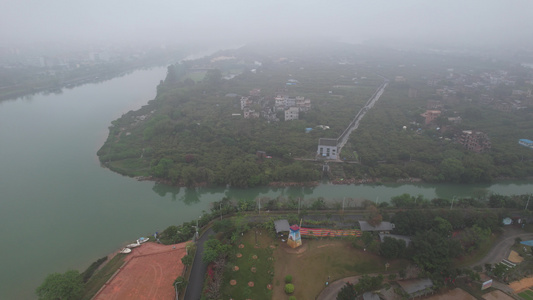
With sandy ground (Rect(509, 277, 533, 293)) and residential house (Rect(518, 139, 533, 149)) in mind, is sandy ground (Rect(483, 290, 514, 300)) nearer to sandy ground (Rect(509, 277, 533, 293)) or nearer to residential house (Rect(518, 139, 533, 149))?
sandy ground (Rect(509, 277, 533, 293))

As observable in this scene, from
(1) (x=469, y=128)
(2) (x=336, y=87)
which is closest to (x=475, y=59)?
(2) (x=336, y=87)

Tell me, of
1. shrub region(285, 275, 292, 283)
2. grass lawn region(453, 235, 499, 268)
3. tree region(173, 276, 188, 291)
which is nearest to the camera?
tree region(173, 276, 188, 291)

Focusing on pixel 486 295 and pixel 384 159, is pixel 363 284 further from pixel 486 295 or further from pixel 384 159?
pixel 384 159

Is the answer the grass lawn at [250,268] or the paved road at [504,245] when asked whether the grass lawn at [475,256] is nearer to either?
the paved road at [504,245]

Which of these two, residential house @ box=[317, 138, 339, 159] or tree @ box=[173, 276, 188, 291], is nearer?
tree @ box=[173, 276, 188, 291]

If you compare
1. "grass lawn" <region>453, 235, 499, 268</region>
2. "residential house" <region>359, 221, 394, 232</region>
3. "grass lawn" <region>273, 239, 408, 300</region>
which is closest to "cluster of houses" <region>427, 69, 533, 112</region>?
"grass lawn" <region>453, 235, 499, 268</region>

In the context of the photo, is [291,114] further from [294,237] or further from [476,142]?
[294,237]
